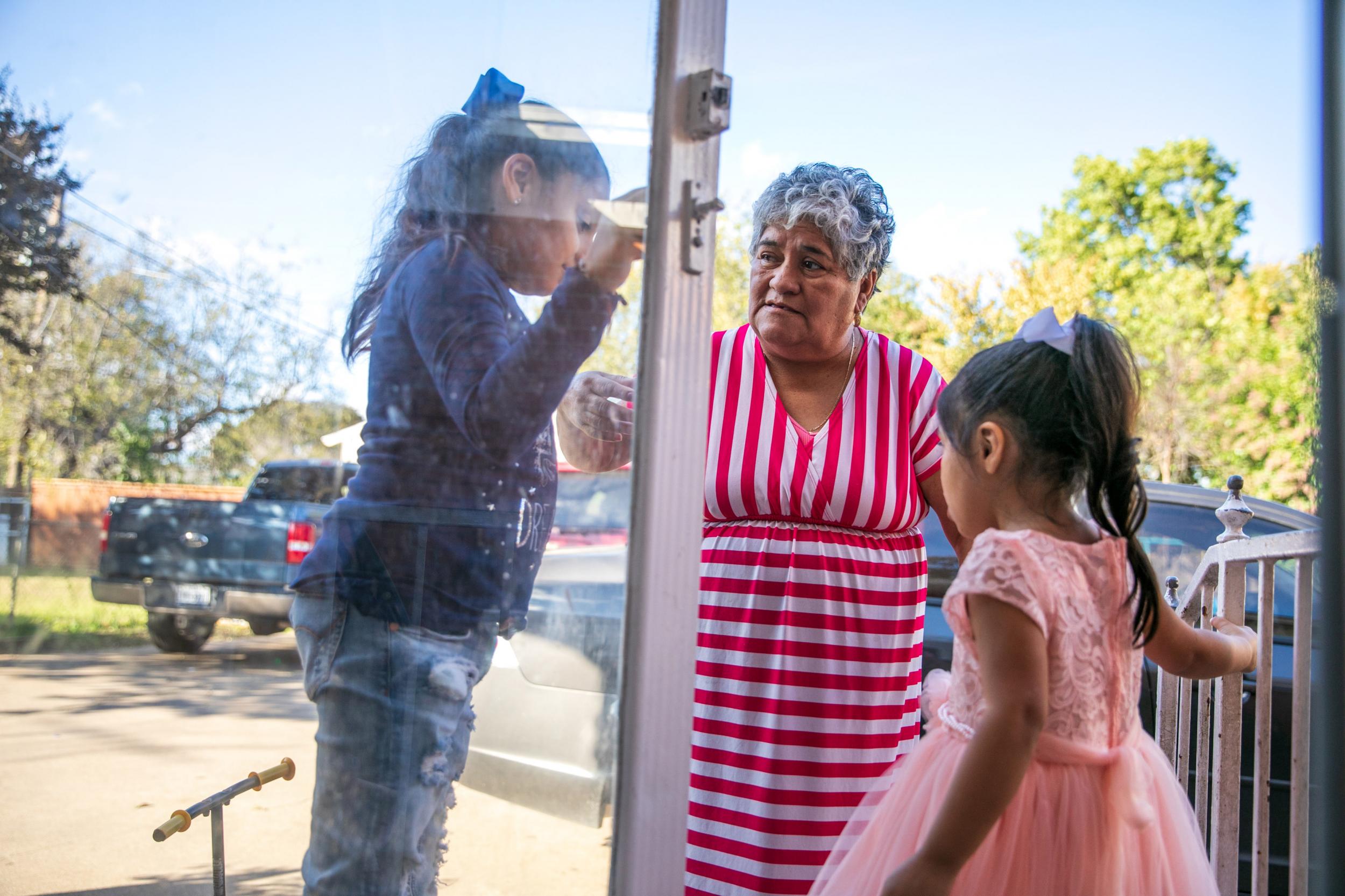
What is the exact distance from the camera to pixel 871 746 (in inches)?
59.1

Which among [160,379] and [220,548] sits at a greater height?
[160,379]

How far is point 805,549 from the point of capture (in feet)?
4.97

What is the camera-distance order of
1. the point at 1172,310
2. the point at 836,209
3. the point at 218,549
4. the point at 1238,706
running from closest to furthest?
the point at 218,549, the point at 836,209, the point at 1238,706, the point at 1172,310

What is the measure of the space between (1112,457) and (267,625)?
3.45 feet

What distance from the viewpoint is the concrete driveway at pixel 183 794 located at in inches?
42.5

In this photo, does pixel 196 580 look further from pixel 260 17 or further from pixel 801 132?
pixel 801 132

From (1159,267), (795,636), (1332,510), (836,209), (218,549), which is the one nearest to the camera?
(1332,510)

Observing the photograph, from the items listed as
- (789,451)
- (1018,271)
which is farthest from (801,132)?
(789,451)

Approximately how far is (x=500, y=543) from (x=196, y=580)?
0.36 m

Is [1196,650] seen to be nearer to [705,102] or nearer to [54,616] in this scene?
[705,102]

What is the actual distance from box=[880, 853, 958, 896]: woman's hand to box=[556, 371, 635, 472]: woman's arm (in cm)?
56

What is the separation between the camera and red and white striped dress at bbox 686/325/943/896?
1.45 meters

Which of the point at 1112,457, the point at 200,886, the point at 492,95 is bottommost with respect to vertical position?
the point at 200,886

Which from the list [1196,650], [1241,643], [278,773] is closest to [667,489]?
[278,773]
